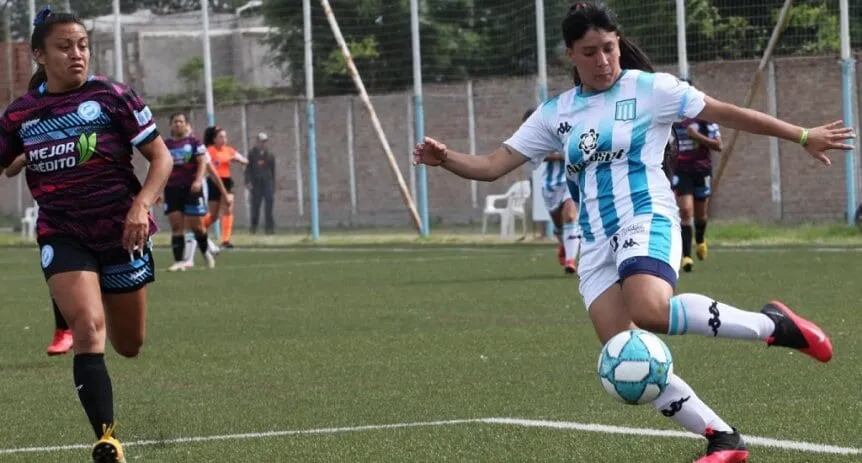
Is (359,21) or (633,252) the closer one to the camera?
(633,252)

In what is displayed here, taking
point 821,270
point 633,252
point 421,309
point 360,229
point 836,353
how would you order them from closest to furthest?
point 633,252
point 836,353
point 421,309
point 821,270
point 360,229

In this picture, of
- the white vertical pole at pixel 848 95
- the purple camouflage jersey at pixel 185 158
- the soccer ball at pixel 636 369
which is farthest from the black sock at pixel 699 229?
the soccer ball at pixel 636 369

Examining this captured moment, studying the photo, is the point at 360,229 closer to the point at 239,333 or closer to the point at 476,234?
the point at 476,234

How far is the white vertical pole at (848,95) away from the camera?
25828 millimetres

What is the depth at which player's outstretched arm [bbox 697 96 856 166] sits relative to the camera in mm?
7035

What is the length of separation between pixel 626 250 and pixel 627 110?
0.62 meters

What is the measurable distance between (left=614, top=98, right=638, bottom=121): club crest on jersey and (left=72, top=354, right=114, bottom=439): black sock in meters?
2.46

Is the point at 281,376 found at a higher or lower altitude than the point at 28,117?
lower

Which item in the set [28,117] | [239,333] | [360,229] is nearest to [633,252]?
[28,117]

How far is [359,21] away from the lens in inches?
1341

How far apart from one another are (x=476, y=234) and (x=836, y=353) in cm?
2275

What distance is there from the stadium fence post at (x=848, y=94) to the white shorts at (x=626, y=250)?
19280 mm

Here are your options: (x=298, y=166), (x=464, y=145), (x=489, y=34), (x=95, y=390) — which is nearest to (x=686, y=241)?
(x=489, y=34)

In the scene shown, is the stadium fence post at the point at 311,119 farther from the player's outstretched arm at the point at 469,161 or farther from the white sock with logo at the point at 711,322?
the white sock with logo at the point at 711,322
